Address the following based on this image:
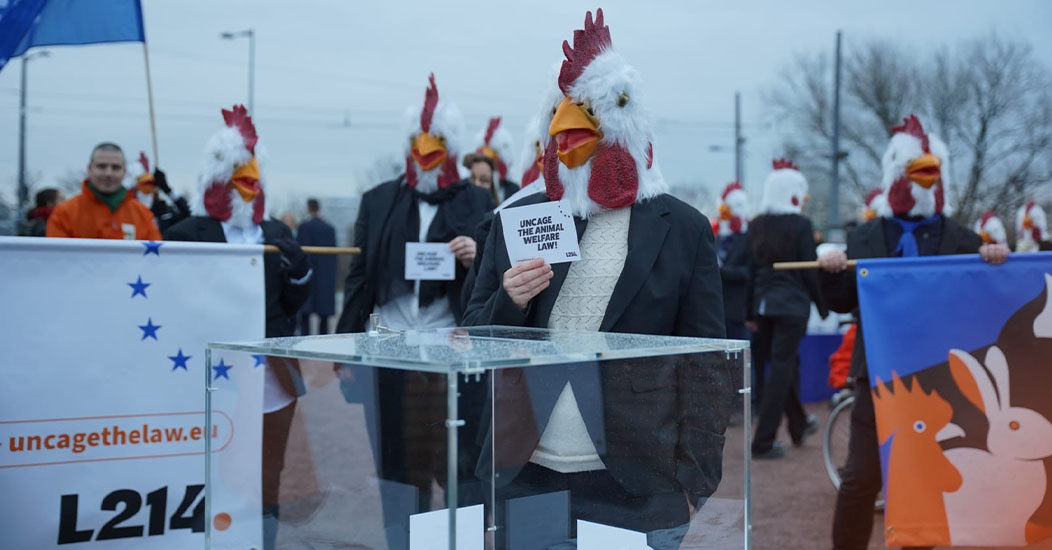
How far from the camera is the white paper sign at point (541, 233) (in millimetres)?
2617

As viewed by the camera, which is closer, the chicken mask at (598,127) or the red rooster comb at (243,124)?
the chicken mask at (598,127)

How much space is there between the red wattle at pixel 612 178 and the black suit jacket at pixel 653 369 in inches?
2.6

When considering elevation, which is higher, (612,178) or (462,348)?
(612,178)

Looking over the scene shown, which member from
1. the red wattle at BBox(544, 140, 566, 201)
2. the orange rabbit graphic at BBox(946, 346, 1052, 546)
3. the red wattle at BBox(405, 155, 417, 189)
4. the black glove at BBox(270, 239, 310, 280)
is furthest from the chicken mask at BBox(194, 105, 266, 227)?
the orange rabbit graphic at BBox(946, 346, 1052, 546)

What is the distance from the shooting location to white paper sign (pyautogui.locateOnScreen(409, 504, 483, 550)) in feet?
5.96

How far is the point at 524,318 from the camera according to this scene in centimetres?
273

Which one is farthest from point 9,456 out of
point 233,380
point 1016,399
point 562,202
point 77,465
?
point 1016,399

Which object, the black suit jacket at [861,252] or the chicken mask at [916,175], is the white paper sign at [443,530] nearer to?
the black suit jacket at [861,252]

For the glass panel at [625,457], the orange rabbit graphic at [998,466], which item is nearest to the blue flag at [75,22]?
the glass panel at [625,457]

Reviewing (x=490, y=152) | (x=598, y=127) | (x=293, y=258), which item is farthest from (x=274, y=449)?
(x=490, y=152)

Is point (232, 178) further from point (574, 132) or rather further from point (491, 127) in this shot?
point (491, 127)

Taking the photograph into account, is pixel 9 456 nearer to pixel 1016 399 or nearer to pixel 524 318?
pixel 524 318

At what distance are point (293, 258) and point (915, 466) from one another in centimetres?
293

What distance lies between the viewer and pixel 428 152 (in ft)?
16.7
